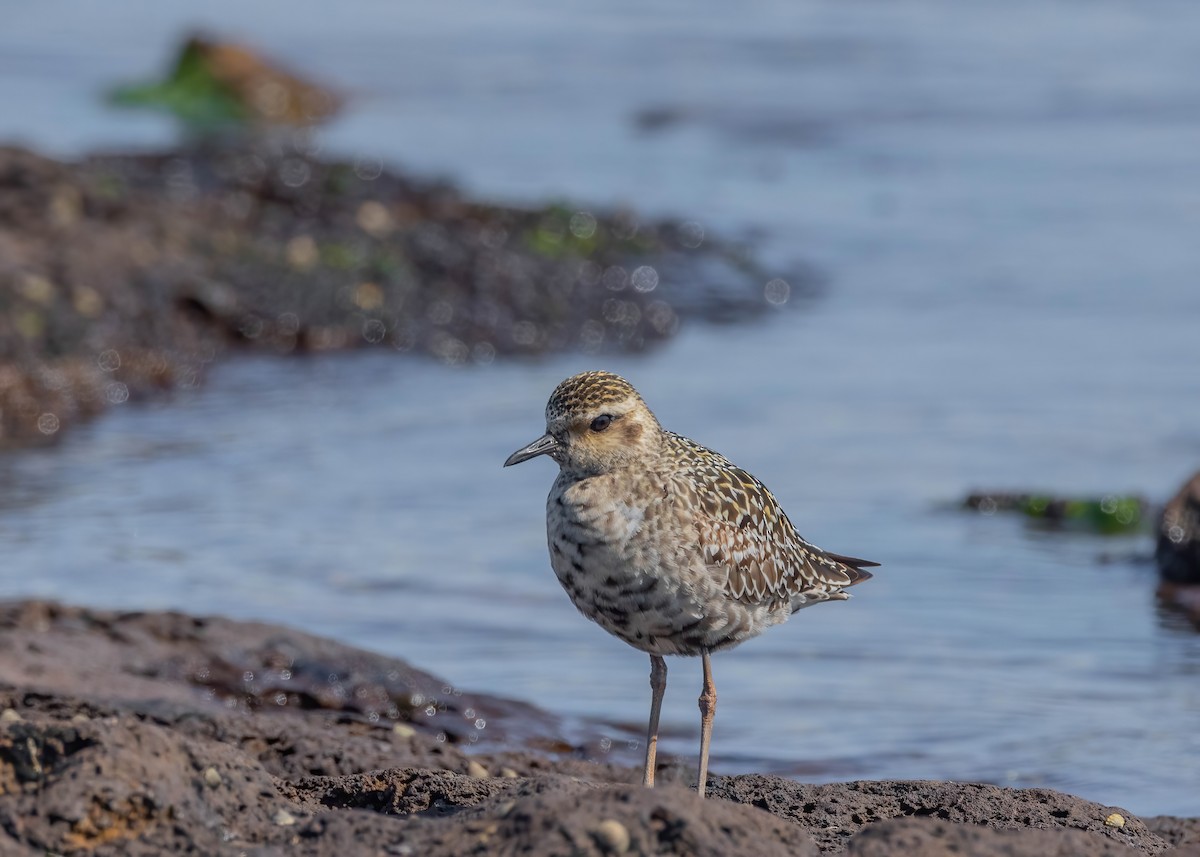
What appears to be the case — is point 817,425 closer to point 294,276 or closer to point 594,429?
point 294,276

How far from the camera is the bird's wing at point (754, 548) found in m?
5.10

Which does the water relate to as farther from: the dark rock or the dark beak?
the dark rock

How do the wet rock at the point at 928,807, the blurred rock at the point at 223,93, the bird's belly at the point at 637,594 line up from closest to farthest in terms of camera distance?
the wet rock at the point at 928,807 < the bird's belly at the point at 637,594 < the blurred rock at the point at 223,93

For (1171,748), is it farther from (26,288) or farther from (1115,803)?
(26,288)

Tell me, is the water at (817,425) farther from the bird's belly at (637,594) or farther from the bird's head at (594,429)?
the bird's head at (594,429)

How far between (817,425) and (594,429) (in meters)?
5.95

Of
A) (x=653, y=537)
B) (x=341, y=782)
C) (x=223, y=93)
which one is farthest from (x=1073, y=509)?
(x=223, y=93)

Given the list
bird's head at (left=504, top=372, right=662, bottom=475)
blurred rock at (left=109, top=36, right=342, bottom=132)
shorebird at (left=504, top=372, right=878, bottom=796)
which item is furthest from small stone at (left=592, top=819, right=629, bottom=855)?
blurred rock at (left=109, top=36, right=342, bottom=132)

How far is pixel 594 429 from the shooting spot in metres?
5.16

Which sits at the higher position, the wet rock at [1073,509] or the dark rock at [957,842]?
the wet rock at [1073,509]

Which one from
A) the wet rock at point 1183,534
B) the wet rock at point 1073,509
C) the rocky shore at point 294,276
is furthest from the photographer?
the rocky shore at point 294,276

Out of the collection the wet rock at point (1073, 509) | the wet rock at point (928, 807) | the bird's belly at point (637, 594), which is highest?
the wet rock at point (1073, 509)

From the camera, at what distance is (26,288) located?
37.3ft

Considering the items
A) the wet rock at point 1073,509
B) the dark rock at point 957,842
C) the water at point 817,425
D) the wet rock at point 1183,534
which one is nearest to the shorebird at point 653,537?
the dark rock at point 957,842
